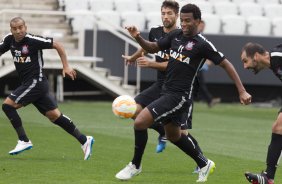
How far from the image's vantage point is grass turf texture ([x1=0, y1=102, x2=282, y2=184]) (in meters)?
10.9

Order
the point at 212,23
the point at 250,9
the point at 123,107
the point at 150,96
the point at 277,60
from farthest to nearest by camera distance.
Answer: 1. the point at 250,9
2. the point at 212,23
3. the point at 150,96
4. the point at 123,107
5. the point at 277,60

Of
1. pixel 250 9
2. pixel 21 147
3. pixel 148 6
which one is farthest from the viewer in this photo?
pixel 250 9

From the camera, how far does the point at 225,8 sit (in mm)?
28719

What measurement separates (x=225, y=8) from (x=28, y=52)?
1652 cm

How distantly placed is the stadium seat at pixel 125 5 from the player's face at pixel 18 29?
14492 millimetres

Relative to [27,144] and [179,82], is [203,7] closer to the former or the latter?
[27,144]

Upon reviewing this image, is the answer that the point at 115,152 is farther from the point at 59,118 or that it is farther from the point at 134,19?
the point at 134,19

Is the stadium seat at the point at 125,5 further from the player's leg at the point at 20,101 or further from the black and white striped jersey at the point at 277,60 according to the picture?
the black and white striped jersey at the point at 277,60

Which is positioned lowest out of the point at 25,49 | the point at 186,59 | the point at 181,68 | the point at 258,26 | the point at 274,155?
the point at 258,26

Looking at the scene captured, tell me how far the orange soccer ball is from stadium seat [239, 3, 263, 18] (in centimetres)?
1703

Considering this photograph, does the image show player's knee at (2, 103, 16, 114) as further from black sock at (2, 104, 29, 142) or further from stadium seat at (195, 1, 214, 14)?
stadium seat at (195, 1, 214, 14)

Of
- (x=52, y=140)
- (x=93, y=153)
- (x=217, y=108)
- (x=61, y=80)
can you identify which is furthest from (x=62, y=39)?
(x=93, y=153)

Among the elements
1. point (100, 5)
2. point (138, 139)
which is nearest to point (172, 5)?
point (138, 139)

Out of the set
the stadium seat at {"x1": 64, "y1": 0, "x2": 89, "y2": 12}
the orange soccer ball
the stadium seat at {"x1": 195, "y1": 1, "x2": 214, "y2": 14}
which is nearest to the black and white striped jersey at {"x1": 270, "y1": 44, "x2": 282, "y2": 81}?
the orange soccer ball
